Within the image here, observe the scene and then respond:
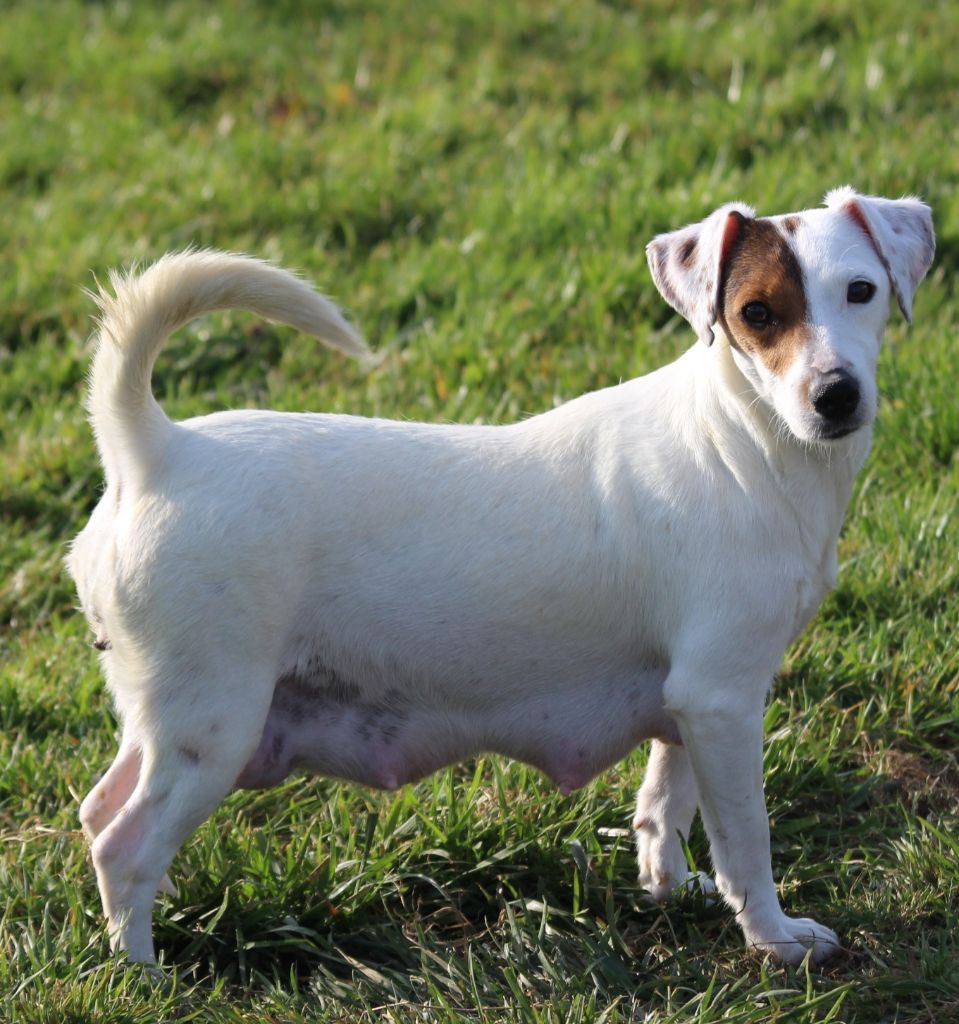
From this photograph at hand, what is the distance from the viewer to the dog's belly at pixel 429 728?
345 centimetres

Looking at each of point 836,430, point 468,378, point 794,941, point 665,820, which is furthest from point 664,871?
point 468,378

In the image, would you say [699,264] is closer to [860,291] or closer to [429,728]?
[860,291]

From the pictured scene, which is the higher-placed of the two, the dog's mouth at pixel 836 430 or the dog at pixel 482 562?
the dog's mouth at pixel 836 430

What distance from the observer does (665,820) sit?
369cm

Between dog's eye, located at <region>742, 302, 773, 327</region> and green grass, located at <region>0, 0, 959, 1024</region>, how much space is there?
4.11ft

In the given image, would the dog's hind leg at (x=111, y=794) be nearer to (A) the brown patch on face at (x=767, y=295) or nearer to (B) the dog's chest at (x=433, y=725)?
(B) the dog's chest at (x=433, y=725)

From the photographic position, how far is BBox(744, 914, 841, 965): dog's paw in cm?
339

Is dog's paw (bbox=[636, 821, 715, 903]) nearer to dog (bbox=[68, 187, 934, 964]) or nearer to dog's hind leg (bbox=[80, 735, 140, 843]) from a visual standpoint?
dog (bbox=[68, 187, 934, 964])

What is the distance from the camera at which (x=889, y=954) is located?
11.1 feet

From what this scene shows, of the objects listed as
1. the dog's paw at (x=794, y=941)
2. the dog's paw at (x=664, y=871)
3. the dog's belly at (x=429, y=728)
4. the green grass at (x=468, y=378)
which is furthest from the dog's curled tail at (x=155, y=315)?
the dog's paw at (x=794, y=941)

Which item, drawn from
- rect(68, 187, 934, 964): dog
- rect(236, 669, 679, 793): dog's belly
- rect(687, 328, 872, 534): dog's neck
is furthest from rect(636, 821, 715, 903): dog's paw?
rect(687, 328, 872, 534): dog's neck

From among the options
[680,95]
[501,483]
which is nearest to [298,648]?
[501,483]

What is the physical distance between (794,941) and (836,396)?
1.20m

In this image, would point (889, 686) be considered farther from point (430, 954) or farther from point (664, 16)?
point (664, 16)
